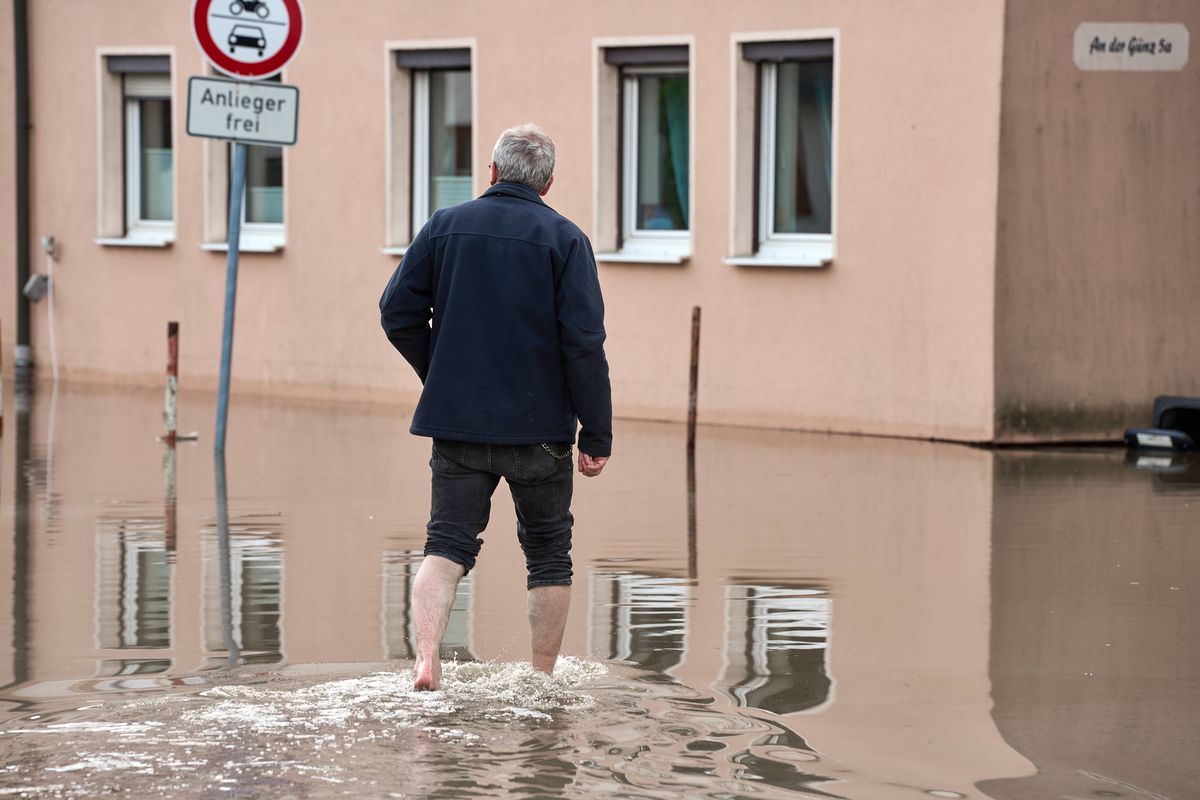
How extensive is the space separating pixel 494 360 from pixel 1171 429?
10.3 metres

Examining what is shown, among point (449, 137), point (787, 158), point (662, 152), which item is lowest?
point (787, 158)

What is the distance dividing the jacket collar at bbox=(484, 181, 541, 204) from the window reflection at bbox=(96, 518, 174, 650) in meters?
2.11

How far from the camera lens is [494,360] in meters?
6.49

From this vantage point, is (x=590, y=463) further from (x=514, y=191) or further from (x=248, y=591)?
(x=248, y=591)

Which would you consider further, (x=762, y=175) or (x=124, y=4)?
(x=124, y=4)

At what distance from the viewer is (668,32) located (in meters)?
17.0

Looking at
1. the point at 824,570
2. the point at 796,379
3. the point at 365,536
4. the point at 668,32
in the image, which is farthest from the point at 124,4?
the point at 824,570

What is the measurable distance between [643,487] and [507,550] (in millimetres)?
2626

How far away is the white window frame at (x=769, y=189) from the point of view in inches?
656

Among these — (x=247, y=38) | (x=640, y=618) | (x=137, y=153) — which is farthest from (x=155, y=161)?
(x=640, y=618)

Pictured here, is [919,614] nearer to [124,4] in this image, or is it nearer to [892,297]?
[892,297]

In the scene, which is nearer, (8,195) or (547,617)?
(547,617)

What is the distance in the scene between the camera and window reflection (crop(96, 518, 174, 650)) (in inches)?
302

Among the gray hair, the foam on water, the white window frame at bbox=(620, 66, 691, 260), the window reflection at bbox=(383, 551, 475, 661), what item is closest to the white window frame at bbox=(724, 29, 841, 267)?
the white window frame at bbox=(620, 66, 691, 260)
